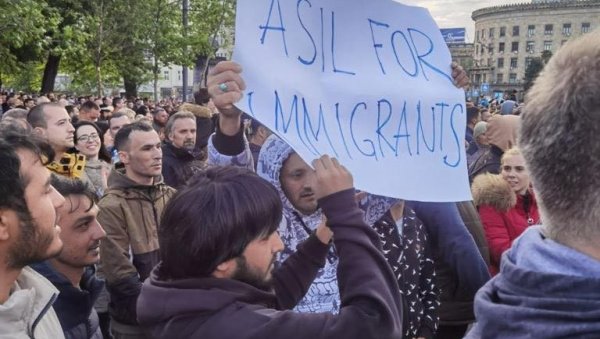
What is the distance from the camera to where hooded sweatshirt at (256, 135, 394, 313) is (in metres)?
2.15

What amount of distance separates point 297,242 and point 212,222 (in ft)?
2.36

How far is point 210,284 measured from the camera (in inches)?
57.1

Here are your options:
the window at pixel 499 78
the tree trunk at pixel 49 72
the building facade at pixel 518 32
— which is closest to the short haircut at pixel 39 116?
the tree trunk at pixel 49 72

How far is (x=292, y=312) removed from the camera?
57.1 inches

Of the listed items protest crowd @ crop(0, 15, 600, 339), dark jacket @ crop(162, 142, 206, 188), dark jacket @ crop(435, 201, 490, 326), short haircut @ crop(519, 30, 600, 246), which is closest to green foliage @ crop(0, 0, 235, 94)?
dark jacket @ crop(162, 142, 206, 188)

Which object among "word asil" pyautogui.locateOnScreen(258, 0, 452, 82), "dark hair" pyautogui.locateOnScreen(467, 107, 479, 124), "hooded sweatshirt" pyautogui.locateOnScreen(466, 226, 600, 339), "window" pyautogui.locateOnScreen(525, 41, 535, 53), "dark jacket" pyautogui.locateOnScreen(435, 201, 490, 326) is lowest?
"dark jacket" pyautogui.locateOnScreen(435, 201, 490, 326)

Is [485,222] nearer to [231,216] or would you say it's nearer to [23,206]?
[231,216]

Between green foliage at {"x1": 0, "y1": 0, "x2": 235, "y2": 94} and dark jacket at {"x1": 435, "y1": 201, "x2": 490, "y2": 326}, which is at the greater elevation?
green foliage at {"x1": 0, "y1": 0, "x2": 235, "y2": 94}

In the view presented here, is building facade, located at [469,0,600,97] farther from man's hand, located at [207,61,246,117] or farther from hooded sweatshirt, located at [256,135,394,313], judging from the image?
man's hand, located at [207,61,246,117]

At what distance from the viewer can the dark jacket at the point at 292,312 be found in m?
1.40

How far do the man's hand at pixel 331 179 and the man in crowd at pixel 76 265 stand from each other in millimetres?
1243

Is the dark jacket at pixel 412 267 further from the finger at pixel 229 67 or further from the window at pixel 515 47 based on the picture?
the window at pixel 515 47

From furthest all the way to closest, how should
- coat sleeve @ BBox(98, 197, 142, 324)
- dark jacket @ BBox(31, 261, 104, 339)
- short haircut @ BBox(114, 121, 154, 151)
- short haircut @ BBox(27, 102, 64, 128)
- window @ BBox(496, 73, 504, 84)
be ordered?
window @ BBox(496, 73, 504, 84) < short haircut @ BBox(27, 102, 64, 128) < short haircut @ BBox(114, 121, 154, 151) < coat sleeve @ BBox(98, 197, 142, 324) < dark jacket @ BBox(31, 261, 104, 339)

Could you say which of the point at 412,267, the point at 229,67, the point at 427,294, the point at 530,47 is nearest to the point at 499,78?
the point at 530,47
